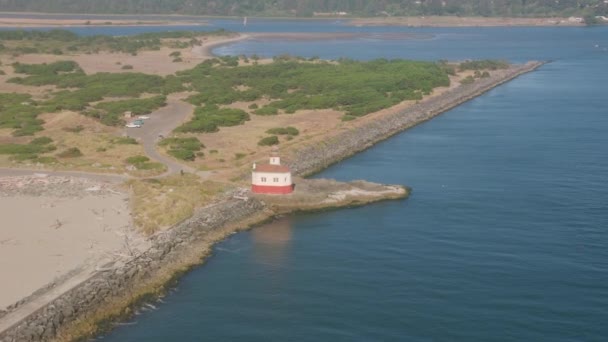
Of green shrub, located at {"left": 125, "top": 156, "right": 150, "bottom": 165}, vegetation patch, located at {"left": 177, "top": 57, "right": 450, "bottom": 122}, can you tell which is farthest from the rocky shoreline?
vegetation patch, located at {"left": 177, "top": 57, "right": 450, "bottom": 122}

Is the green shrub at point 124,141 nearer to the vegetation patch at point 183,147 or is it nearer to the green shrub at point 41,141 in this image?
the vegetation patch at point 183,147

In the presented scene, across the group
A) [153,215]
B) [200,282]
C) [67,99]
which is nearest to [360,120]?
[67,99]

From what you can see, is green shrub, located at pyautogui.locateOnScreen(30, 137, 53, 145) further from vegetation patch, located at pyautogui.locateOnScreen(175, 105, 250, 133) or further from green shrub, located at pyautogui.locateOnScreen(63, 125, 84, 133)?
vegetation patch, located at pyautogui.locateOnScreen(175, 105, 250, 133)

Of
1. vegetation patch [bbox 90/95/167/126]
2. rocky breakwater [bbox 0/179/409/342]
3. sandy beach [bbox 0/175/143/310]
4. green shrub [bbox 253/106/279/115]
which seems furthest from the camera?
green shrub [bbox 253/106/279/115]

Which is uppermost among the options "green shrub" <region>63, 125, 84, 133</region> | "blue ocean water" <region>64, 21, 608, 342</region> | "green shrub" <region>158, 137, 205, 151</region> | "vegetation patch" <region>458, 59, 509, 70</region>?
"vegetation patch" <region>458, 59, 509, 70</region>

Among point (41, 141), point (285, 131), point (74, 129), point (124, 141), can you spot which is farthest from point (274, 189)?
point (74, 129)

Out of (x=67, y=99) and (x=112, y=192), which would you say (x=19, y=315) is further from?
(x=67, y=99)

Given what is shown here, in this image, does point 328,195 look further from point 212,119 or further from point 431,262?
point 212,119
